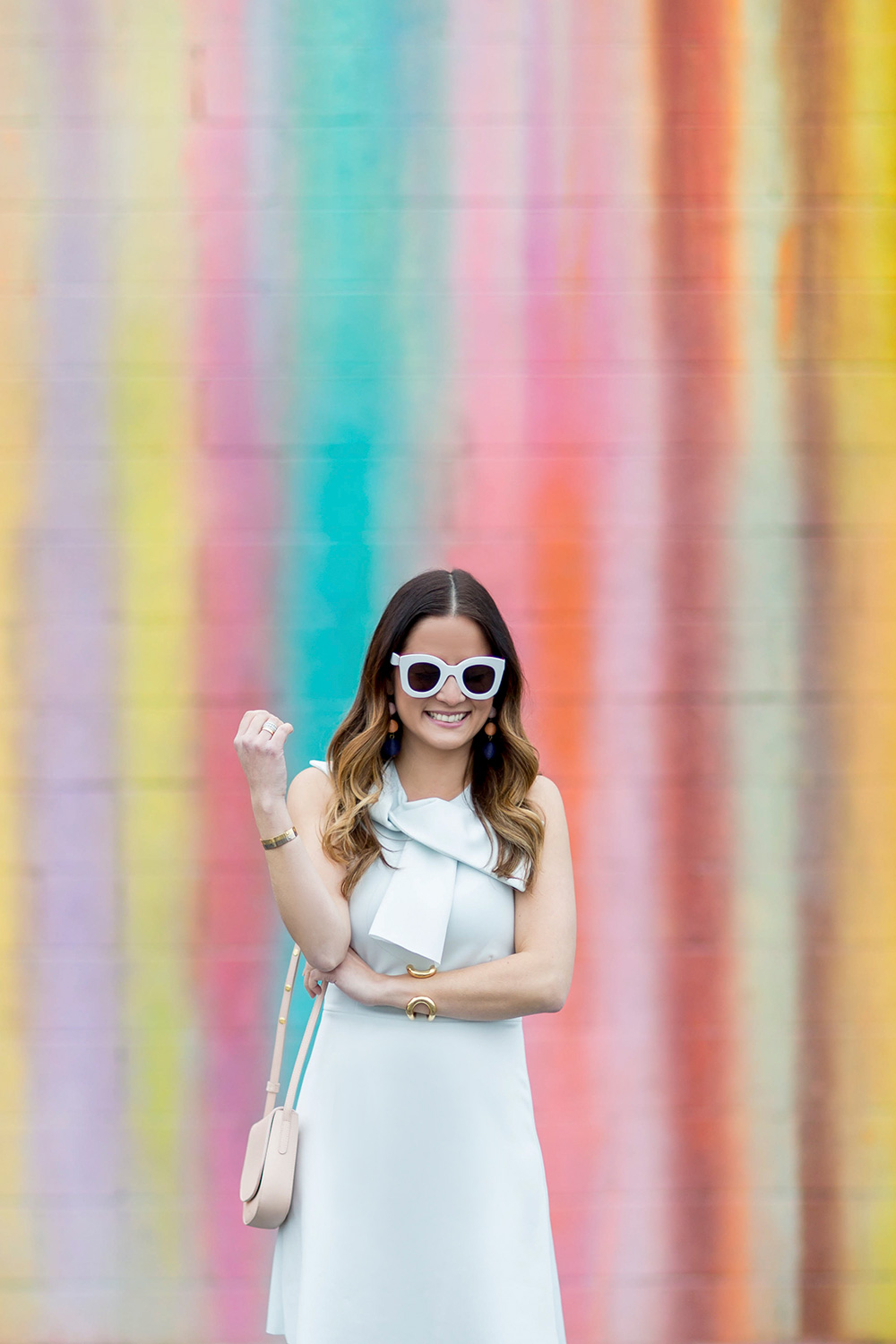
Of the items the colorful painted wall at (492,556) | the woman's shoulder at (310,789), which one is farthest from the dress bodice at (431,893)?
the colorful painted wall at (492,556)

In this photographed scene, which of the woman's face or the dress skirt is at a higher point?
the woman's face

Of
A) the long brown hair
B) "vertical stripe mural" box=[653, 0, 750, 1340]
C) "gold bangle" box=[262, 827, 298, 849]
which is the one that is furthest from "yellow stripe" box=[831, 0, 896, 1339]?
"gold bangle" box=[262, 827, 298, 849]

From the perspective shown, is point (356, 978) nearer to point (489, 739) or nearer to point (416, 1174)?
point (416, 1174)

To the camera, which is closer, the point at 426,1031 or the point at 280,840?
the point at 280,840

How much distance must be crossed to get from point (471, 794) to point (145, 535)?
1.63m

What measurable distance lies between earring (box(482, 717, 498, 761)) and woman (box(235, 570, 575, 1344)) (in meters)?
0.09

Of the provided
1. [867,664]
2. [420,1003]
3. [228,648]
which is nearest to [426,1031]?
[420,1003]

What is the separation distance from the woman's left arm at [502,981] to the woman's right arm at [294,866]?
86 mm

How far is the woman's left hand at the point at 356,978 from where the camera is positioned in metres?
2.27

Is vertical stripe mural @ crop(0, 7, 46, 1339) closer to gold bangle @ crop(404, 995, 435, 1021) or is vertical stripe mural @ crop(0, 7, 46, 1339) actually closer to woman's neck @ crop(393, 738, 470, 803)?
woman's neck @ crop(393, 738, 470, 803)

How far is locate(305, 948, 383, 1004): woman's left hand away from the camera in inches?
89.2

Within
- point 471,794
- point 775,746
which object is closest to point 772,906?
point 775,746

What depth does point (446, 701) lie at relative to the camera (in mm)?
2344

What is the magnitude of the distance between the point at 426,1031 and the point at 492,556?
1.70 metres
